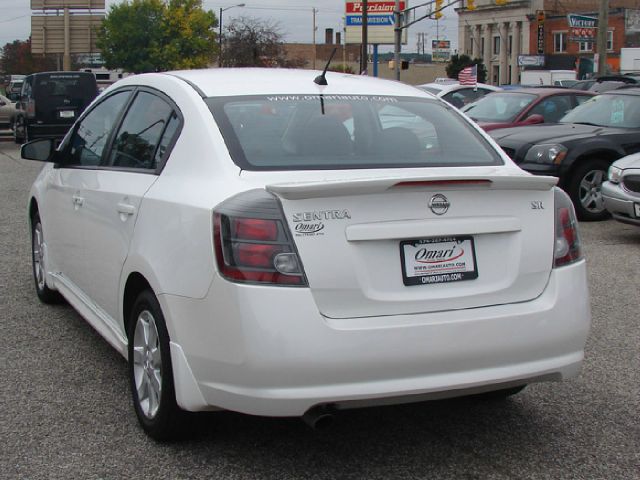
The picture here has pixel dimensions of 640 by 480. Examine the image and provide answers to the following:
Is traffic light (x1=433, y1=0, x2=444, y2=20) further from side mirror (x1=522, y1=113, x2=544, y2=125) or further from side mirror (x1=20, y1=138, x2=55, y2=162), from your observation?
side mirror (x1=20, y1=138, x2=55, y2=162)

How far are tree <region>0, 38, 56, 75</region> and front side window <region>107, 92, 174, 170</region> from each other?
92.2 metres

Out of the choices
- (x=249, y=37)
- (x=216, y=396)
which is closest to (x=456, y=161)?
(x=216, y=396)

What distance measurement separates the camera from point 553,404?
182 inches

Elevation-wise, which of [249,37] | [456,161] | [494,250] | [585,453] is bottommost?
[585,453]

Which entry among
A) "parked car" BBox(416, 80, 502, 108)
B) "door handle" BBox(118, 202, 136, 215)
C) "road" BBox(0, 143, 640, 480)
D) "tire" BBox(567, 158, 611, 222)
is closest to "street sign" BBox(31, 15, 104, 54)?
"parked car" BBox(416, 80, 502, 108)

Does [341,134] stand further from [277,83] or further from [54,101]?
[54,101]

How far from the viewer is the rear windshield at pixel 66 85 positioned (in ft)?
80.1

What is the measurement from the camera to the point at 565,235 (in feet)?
13.0

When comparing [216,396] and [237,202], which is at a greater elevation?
[237,202]

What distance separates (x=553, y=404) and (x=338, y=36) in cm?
13807

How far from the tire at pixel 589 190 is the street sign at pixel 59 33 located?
35.7 meters

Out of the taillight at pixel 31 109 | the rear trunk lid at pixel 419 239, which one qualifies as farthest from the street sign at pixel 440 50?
the rear trunk lid at pixel 419 239

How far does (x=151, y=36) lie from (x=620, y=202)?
257 ft

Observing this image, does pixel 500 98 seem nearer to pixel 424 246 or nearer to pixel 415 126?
pixel 415 126
